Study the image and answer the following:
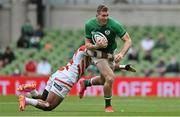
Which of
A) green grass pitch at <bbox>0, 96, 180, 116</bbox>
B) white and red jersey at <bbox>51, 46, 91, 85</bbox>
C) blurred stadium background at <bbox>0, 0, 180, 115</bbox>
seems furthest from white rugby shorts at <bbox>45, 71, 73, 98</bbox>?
blurred stadium background at <bbox>0, 0, 180, 115</bbox>

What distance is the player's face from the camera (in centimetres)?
1652

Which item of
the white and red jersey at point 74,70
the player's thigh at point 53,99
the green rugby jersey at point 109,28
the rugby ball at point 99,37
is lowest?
the player's thigh at point 53,99

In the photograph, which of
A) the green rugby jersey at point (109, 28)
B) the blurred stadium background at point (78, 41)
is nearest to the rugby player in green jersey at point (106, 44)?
the green rugby jersey at point (109, 28)

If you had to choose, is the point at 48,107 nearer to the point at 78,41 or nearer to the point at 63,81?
the point at 63,81

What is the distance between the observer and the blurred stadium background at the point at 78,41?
97.1 ft

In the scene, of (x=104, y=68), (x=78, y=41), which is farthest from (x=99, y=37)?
(x=78, y=41)

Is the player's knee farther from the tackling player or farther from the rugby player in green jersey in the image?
the rugby player in green jersey

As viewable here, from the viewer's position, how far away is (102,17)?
16.6 m

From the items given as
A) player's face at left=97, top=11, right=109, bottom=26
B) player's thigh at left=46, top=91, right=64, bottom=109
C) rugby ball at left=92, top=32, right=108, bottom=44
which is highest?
player's face at left=97, top=11, right=109, bottom=26

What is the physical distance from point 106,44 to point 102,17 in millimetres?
581

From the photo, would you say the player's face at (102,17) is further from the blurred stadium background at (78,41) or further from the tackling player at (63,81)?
the blurred stadium background at (78,41)

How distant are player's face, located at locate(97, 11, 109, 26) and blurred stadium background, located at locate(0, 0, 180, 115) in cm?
1252

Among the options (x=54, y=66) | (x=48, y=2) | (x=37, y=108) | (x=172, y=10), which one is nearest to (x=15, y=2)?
(x=48, y=2)

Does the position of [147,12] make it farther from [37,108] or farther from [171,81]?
[37,108]
